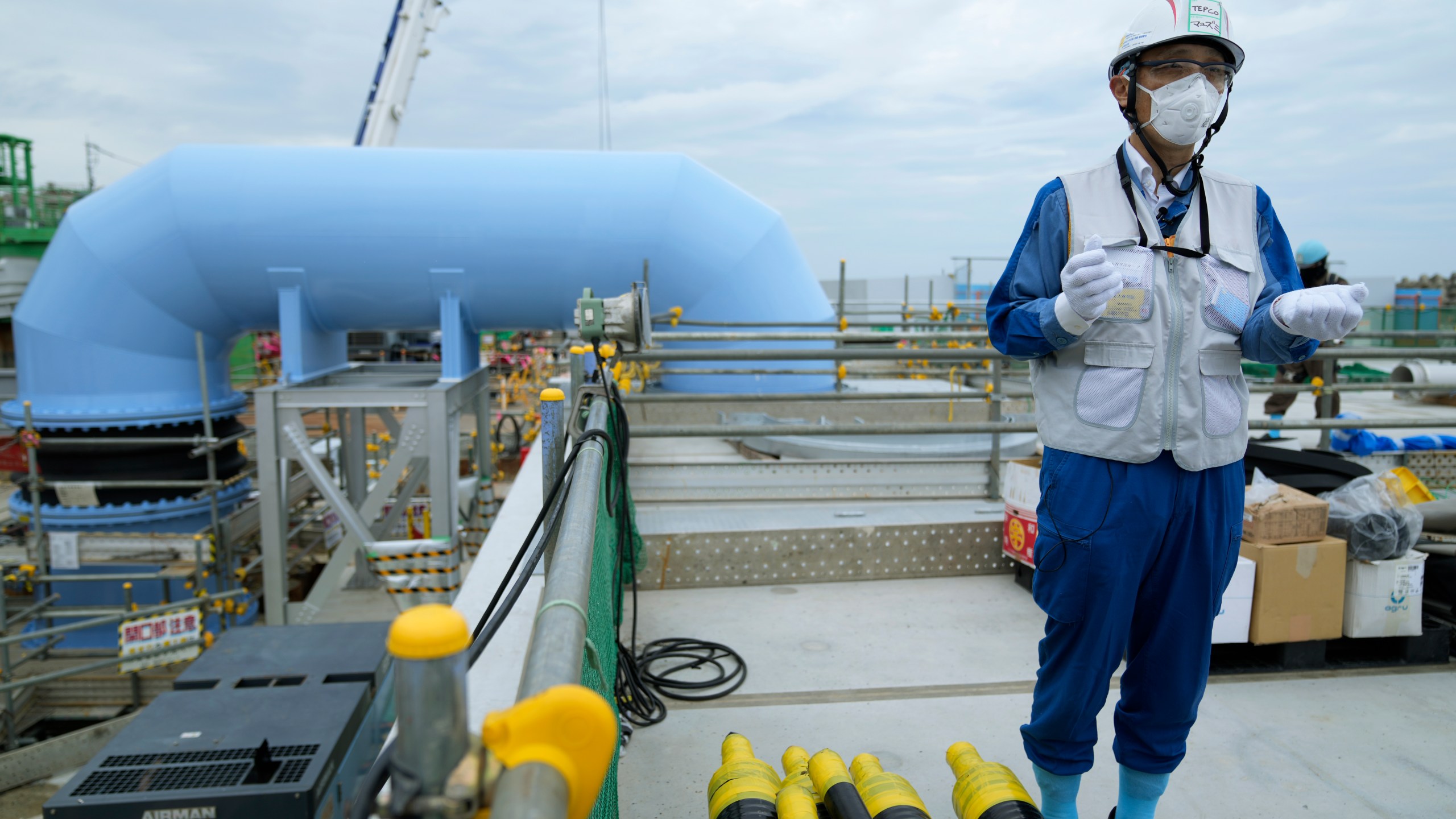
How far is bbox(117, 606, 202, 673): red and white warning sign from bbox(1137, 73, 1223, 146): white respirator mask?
9.36 m

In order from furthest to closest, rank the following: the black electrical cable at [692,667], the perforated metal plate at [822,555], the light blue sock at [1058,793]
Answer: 1. the perforated metal plate at [822,555]
2. the black electrical cable at [692,667]
3. the light blue sock at [1058,793]

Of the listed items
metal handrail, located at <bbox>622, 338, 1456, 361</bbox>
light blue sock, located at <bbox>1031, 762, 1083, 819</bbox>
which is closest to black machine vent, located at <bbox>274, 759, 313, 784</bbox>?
metal handrail, located at <bbox>622, 338, 1456, 361</bbox>

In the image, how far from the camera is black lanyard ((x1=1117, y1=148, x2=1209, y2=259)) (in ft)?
5.84

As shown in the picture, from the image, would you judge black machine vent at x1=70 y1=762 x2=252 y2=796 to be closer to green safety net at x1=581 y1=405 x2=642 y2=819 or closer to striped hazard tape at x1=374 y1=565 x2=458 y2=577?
green safety net at x1=581 y1=405 x2=642 y2=819

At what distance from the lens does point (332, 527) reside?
11000 millimetres

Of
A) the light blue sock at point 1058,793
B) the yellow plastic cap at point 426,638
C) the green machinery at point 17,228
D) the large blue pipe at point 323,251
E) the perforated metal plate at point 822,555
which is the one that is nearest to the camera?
the yellow plastic cap at point 426,638

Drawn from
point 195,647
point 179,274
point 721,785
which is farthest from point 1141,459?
point 195,647

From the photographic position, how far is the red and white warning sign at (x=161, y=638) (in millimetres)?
7855

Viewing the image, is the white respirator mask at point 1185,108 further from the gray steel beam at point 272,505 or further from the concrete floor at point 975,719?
the gray steel beam at point 272,505

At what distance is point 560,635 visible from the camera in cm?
100

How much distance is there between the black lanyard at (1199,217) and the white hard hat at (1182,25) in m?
0.24

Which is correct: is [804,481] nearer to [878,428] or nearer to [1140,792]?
[878,428]

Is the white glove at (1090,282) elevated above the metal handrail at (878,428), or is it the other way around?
the white glove at (1090,282)

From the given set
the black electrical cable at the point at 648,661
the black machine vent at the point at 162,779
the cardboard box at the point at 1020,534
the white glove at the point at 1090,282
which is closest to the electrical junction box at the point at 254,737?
the black machine vent at the point at 162,779
